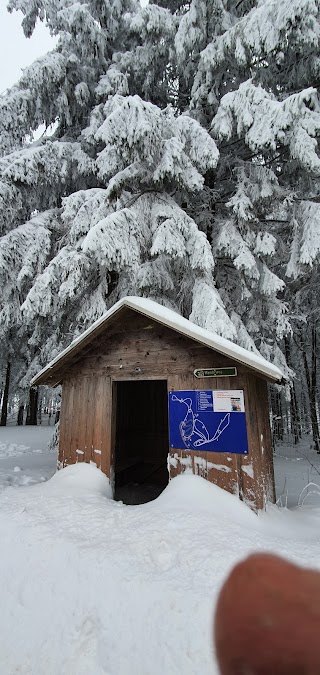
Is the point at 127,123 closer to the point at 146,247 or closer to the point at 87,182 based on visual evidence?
the point at 146,247

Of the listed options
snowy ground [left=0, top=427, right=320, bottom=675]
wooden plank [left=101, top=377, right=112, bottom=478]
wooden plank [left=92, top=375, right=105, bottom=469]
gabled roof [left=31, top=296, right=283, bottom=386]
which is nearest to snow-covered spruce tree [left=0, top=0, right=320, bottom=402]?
gabled roof [left=31, top=296, right=283, bottom=386]

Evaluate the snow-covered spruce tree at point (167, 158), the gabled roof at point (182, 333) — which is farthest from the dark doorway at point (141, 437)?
the snow-covered spruce tree at point (167, 158)

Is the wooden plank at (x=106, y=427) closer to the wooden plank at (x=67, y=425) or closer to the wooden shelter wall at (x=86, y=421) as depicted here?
the wooden shelter wall at (x=86, y=421)

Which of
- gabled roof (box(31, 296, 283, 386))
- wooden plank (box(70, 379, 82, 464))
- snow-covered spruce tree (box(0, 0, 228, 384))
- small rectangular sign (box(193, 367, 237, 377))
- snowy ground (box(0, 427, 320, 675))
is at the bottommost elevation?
snowy ground (box(0, 427, 320, 675))

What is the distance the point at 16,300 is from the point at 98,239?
4063 mm

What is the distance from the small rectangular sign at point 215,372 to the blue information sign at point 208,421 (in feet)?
0.94

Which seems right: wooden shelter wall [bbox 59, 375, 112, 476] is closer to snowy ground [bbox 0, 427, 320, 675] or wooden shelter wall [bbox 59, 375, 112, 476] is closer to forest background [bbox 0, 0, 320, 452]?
snowy ground [bbox 0, 427, 320, 675]

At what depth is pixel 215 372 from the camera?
5566 mm

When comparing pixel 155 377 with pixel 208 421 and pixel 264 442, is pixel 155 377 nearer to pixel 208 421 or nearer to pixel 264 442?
pixel 208 421

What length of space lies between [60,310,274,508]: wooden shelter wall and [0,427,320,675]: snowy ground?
15.5 inches

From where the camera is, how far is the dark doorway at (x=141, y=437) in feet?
29.8

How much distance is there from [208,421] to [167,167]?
5.96 m

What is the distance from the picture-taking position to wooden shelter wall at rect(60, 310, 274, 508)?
5273mm

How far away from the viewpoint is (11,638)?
2762mm
